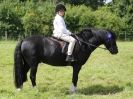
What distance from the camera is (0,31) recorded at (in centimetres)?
4712

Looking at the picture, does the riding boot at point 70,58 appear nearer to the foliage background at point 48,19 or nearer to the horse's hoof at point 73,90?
the horse's hoof at point 73,90

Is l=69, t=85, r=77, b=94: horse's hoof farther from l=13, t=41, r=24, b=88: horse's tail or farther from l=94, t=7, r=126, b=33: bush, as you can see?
l=94, t=7, r=126, b=33: bush

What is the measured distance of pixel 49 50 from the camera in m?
11.2

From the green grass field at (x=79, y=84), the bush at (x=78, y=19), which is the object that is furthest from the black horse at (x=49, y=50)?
the bush at (x=78, y=19)

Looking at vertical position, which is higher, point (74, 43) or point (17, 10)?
point (74, 43)

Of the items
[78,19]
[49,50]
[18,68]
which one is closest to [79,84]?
[49,50]

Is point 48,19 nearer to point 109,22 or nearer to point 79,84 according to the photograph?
point 109,22

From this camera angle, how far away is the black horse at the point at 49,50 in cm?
1104

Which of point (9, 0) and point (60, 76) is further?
point (9, 0)

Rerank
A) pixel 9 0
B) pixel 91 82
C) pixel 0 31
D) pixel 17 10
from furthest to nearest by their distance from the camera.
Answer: pixel 9 0 → pixel 17 10 → pixel 0 31 → pixel 91 82

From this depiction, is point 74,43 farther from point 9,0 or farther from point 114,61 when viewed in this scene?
point 9,0

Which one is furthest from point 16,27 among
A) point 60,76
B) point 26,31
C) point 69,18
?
point 60,76

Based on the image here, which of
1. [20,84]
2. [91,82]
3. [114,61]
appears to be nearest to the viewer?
[20,84]

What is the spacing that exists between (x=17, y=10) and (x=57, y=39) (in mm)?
42671
